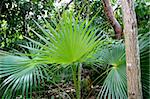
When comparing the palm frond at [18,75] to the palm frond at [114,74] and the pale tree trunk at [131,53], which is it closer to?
the palm frond at [114,74]

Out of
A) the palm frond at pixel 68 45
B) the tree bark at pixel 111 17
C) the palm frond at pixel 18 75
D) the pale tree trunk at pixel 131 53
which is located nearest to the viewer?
the pale tree trunk at pixel 131 53

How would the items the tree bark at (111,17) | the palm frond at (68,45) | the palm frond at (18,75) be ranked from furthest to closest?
the tree bark at (111,17)
the palm frond at (18,75)
the palm frond at (68,45)

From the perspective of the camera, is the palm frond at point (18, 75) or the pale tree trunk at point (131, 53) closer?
the pale tree trunk at point (131, 53)

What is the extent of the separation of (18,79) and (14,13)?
6.00ft

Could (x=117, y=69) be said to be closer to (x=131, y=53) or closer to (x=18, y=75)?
(x=131, y=53)

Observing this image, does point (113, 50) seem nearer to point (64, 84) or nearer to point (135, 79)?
point (135, 79)

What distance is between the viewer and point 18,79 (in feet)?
6.12

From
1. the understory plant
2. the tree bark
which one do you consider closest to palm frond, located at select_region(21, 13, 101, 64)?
the understory plant

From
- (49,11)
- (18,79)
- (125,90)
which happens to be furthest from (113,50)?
(49,11)

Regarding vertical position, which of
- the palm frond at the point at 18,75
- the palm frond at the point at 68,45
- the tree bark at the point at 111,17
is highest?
the tree bark at the point at 111,17

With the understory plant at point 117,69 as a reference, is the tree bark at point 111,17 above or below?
above

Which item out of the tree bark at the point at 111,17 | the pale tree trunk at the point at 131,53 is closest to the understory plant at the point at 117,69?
the pale tree trunk at the point at 131,53

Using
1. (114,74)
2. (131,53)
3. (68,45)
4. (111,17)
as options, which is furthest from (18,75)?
(111,17)

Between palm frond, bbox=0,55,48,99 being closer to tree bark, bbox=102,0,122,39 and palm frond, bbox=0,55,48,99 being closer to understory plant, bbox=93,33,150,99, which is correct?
understory plant, bbox=93,33,150,99
